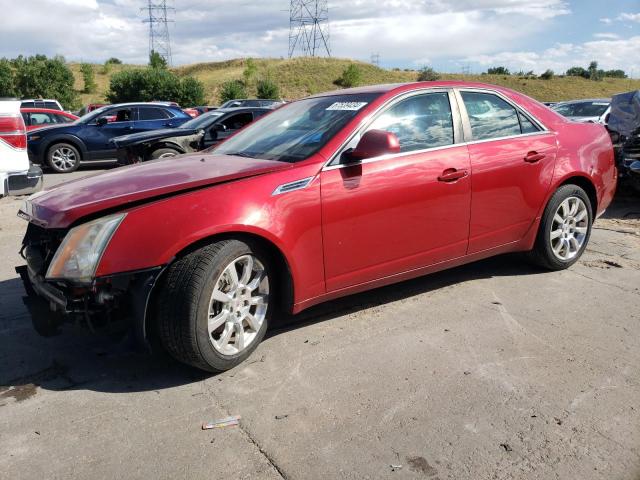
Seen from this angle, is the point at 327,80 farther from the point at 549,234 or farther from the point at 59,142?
the point at 549,234

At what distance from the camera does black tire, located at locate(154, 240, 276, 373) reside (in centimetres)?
310

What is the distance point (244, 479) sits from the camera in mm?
2479

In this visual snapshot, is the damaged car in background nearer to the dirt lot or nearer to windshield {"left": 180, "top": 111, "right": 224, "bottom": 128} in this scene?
the dirt lot

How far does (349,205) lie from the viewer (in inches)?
146

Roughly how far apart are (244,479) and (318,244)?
1552 mm

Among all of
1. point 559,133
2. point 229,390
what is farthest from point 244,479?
point 559,133

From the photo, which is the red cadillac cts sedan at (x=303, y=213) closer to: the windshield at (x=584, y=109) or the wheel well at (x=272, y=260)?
the wheel well at (x=272, y=260)

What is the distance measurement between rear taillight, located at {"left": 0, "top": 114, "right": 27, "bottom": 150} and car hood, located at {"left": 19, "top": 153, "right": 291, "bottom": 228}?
12.3ft

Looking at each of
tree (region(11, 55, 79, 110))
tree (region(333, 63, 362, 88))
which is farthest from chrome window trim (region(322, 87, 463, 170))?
tree (region(333, 63, 362, 88))

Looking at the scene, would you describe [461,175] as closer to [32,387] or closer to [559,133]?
[559,133]

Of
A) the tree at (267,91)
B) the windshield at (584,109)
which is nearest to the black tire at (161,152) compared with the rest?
the windshield at (584,109)

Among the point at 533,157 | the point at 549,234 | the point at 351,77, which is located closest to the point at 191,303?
the point at 533,157

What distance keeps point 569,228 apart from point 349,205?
250 centimetres

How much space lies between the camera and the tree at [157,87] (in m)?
47.9
